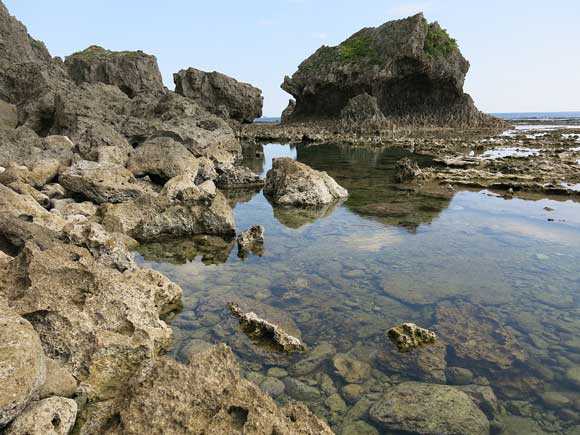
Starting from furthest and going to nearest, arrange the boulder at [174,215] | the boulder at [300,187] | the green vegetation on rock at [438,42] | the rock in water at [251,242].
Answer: the green vegetation on rock at [438,42]
the boulder at [300,187]
the boulder at [174,215]
the rock in water at [251,242]

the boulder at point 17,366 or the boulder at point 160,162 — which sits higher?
the boulder at point 160,162

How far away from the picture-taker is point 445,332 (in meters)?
7.91

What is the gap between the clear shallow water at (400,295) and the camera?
21.3 feet

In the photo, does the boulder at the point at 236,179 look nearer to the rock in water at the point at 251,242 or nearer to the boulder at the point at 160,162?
the boulder at the point at 160,162

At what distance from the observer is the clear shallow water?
650 cm

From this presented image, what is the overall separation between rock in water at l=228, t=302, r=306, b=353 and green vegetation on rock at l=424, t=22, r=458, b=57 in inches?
3661

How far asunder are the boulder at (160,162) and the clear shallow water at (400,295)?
394 cm

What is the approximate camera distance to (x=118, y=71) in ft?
247

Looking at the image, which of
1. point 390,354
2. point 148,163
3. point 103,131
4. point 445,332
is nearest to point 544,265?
point 445,332

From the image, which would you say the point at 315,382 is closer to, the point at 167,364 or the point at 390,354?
the point at 390,354

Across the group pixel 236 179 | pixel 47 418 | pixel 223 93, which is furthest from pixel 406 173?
pixel 223 93

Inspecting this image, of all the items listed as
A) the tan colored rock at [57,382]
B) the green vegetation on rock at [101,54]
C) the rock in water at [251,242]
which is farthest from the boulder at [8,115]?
the green vegetation on rock at [101,54]

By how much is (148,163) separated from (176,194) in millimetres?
5244

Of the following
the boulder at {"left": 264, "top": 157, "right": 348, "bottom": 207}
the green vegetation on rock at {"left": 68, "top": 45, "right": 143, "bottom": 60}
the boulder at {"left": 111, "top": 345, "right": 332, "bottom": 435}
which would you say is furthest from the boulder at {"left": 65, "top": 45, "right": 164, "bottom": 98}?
the boulder at {"left": 111, "top": 345, "right": 332, "bottom": 435}
